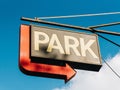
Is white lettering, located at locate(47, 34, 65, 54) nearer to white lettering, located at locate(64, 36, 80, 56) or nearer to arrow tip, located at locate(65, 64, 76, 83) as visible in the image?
white lettering, located at locate(64, 36, 80, 56)

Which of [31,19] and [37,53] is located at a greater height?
[31,19]

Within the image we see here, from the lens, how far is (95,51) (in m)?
13.4

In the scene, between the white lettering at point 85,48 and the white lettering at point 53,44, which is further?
the white lettering at point 85,48

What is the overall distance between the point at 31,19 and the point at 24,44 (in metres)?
0.66

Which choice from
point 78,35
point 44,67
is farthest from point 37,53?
point 78,35

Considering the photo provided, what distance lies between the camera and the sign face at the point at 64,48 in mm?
12750

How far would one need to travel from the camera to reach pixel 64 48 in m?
13.0

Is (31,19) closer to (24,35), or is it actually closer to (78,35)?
(24,35)

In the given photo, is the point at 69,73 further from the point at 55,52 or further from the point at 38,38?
the point at 38,38

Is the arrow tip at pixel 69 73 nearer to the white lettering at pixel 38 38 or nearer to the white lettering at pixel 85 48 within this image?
the white lettering at pixel 85 48

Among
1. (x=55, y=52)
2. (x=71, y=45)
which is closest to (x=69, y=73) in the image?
(x=55, y=52)

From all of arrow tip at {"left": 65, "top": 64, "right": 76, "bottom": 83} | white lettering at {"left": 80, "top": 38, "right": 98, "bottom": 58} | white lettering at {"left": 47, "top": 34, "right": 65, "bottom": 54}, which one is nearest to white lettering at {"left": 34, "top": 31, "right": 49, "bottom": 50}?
white lettering at {"left": 47, "top": 34, "right": 65, "bottom": 54}

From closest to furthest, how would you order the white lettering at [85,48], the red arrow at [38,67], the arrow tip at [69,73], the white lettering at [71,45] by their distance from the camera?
the red arrow at [38,67] < the arrow tip at [69,73] < the white lettering at [71,45] < the white lettering at [85,48]

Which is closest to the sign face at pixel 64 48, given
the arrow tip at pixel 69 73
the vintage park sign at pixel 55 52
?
the vintage park sign at pixel 55 52
